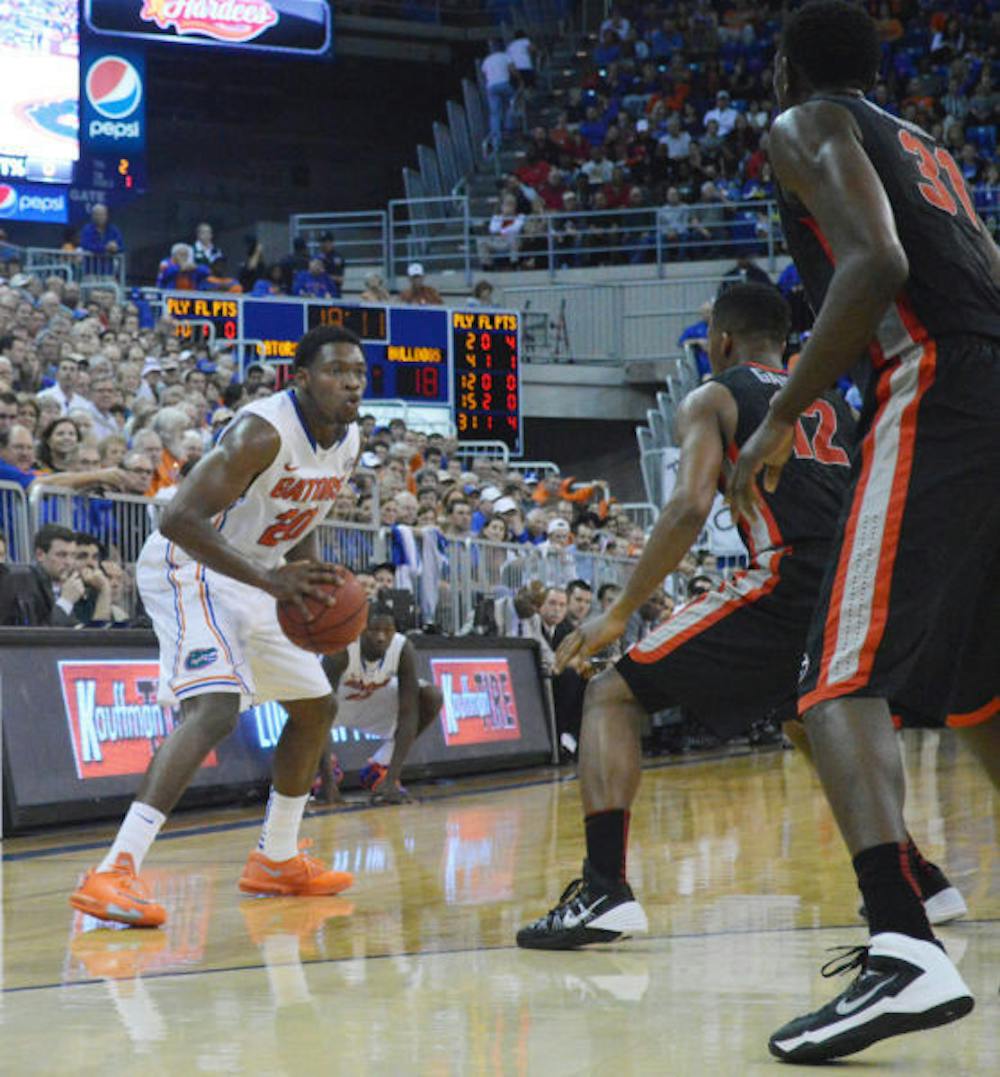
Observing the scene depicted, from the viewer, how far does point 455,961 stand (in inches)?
192

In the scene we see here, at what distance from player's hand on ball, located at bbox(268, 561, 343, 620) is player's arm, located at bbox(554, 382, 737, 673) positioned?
2.78 feet

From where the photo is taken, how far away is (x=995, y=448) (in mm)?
3592

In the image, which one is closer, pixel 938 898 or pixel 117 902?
pixel 938 898

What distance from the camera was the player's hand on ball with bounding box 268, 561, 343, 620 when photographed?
549 cm

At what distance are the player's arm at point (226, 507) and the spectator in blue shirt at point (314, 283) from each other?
20.0m

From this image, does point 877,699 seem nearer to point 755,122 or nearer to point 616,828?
point 616,828

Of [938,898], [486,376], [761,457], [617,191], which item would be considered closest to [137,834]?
[938,898]

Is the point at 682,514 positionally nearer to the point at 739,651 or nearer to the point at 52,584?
the point at 739,651

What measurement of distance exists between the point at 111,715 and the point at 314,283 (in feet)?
56.7

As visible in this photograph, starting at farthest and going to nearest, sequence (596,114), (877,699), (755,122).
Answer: (596,114) → (755,122) → (877,699)

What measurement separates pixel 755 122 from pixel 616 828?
86.2 ft

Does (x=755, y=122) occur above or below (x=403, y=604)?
above

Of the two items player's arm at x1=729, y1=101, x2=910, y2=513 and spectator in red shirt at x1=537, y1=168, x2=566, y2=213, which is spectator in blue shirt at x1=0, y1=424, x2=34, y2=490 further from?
spectator in red shirt at x1=537, y1=168, x2=566, y2=213

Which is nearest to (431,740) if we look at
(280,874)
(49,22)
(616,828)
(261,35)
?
(280,874)
